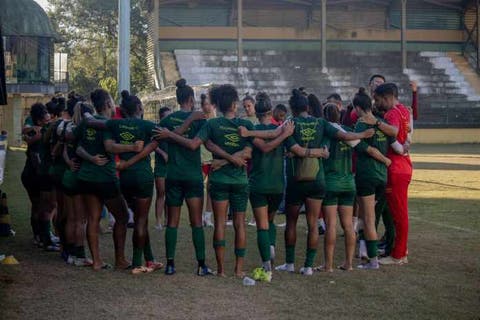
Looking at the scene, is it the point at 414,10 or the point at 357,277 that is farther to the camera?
the point at 414,10

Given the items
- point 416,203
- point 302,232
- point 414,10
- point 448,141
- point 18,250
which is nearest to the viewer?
point 18,250

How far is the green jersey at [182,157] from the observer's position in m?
8.67

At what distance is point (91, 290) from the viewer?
796 cm

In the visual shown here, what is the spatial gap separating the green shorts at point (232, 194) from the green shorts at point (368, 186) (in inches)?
55.7

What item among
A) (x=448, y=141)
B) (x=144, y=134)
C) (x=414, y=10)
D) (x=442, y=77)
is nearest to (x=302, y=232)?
(x=144, y=134)

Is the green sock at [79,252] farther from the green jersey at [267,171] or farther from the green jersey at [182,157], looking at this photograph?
the green jersey at [267,171]

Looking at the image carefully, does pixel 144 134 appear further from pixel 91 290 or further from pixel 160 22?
pixel 160 22

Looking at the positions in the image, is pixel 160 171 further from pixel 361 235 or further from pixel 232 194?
pixel 232 194

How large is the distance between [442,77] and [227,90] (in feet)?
132

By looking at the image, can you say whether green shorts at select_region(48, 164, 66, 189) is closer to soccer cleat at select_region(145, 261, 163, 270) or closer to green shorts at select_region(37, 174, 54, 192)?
green shorts at select_region(37, 174, 54, 192)

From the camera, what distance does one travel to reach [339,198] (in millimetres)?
9148

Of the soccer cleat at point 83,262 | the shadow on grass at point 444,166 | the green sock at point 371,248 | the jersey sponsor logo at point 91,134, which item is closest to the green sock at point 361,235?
the green sock at point 371,248

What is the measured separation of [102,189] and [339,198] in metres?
2.56

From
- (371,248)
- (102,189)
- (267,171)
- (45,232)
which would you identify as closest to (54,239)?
(45,232)
